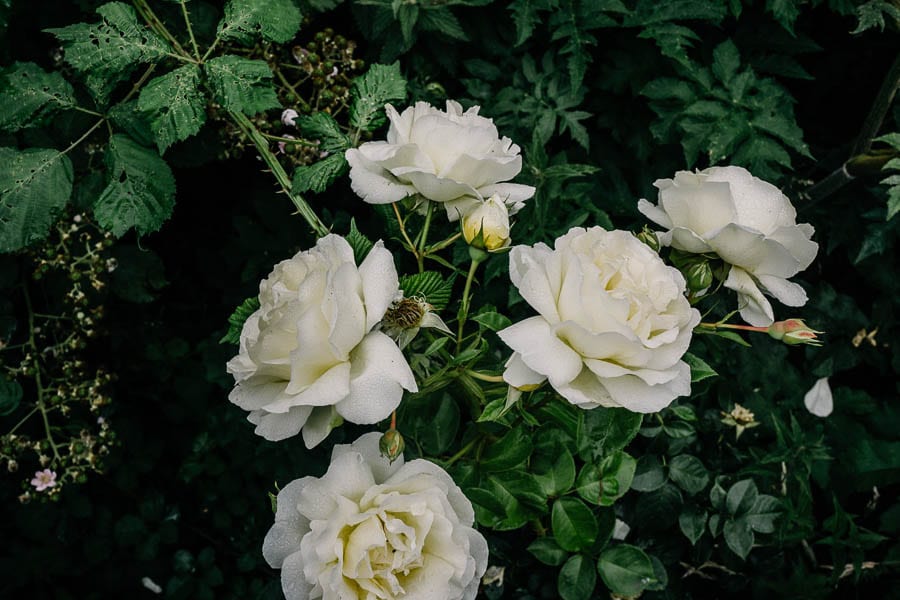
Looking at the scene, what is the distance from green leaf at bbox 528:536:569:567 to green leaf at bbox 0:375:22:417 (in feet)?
3.98

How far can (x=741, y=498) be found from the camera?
1356 millimetres

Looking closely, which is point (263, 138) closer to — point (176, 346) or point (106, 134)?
point (106, 134)

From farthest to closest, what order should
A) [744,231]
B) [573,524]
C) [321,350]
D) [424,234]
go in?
1. [573,524]
2. [424,234]
3. [744,231]
4. [321,350]

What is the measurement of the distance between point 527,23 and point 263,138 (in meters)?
0.67

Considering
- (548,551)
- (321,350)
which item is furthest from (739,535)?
(321,350)

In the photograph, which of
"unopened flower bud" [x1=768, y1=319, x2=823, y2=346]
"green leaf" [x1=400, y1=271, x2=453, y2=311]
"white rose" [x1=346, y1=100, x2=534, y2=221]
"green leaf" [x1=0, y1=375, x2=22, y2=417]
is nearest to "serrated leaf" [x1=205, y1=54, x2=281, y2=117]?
"white rose" [x1=346, y1=100, x2=534, y2=221]

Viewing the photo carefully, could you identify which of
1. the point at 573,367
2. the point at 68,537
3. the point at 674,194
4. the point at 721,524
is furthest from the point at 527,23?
the point at 68,537

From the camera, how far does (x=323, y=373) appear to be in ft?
2.36

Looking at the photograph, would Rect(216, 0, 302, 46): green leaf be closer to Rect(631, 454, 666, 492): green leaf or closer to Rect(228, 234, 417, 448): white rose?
Rect(228, 234, 417, 448): white rose

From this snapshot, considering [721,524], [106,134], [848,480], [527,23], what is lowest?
[848,480]

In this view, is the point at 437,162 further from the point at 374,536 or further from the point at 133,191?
the point at 133,191

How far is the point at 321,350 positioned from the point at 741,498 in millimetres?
1042

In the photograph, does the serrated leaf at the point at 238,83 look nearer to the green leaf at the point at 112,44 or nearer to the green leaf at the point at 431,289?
the green leaf at the point at 112,44

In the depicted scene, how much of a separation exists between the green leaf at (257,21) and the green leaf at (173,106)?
11 cm
